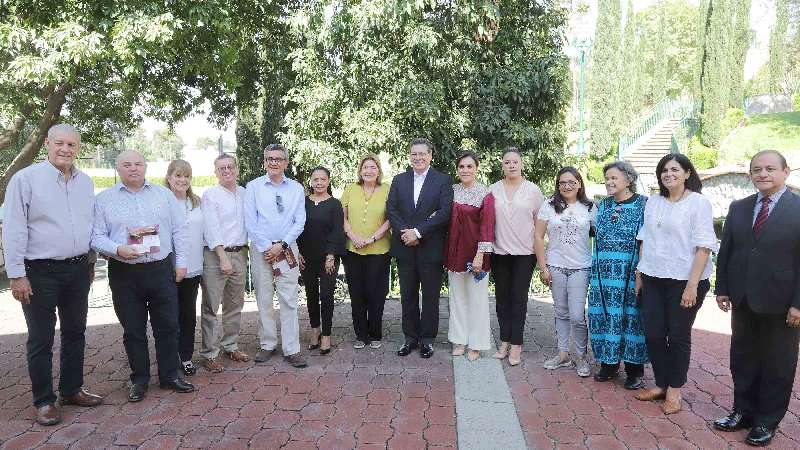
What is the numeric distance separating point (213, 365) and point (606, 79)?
30.4 meters

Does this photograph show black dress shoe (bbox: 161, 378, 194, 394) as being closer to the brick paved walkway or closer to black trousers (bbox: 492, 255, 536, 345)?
the brick paved walkway

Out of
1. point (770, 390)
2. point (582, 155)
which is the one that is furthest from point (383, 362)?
point (582, 155)

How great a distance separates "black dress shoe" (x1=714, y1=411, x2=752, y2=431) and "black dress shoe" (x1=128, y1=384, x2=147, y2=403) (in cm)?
415

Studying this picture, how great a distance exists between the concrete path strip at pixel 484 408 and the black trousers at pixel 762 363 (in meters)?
1.53

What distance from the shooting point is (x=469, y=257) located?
477 centimetres

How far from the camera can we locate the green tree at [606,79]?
2991 cm

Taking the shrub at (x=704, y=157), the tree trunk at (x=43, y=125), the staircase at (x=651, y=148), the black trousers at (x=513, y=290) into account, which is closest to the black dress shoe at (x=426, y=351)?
the black trousers at (x=513, y=290)

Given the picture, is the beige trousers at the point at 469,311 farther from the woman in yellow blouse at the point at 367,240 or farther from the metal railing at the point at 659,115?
the metal railing at the point at 659,115

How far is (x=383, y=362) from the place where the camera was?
4875 millimetres

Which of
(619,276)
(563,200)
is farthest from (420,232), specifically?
(619,276)

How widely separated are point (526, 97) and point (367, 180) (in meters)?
3.92

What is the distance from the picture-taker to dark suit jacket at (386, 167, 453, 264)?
15.8ft

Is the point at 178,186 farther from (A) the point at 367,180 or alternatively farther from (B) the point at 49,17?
(B) the point at 49,17

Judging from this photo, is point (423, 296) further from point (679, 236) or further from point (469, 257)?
point (679, 236)
